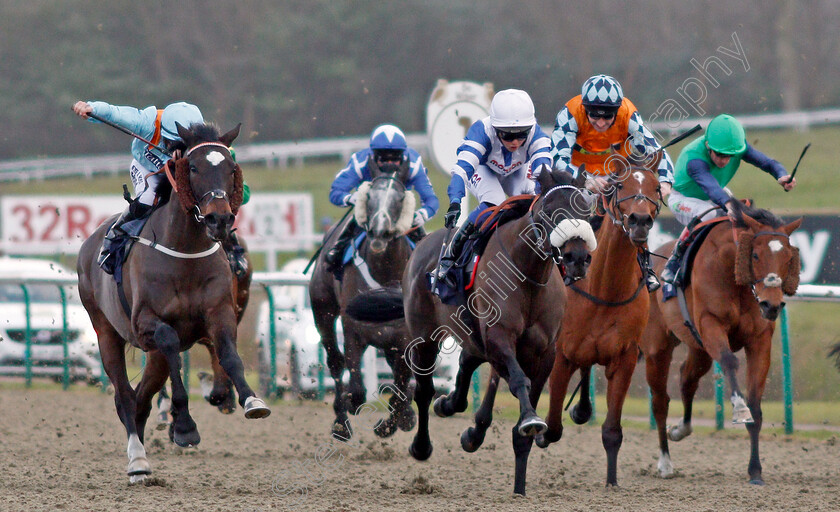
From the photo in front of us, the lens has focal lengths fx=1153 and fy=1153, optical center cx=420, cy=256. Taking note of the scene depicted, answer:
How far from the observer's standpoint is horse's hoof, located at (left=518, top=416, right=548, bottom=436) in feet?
18.3

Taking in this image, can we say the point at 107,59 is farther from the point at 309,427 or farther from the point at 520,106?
the point at 520,106

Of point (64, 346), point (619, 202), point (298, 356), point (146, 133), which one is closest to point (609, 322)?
point (619, 202)

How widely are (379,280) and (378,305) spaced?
12.9 inches

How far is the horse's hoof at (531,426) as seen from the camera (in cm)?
557

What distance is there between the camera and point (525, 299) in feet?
19.8

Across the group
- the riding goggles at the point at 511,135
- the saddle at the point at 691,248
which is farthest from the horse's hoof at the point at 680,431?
the riding goggles at the point at 511,135

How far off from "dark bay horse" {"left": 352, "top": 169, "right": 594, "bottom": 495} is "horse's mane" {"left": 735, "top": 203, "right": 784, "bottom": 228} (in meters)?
1.37

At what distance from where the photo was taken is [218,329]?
6270 mm

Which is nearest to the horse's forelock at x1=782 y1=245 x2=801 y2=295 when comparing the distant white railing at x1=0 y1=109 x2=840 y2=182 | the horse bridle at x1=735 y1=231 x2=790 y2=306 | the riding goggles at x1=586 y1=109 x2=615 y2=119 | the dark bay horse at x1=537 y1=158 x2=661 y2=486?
the horse bridle at x1=735 y1=231 x2=790 y2=306

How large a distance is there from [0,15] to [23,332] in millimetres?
22138

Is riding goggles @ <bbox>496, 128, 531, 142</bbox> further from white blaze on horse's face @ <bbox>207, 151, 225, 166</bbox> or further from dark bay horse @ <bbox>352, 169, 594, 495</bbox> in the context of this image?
white blaze on horse's face @ <bbox>207, 151, 225, 166</bbox>

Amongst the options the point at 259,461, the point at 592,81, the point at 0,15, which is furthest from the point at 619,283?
the point at 0,15

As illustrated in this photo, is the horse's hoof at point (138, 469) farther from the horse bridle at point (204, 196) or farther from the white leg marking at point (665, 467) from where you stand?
the white leg marking at point (665, 467)

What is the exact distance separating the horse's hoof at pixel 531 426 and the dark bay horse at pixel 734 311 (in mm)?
1693
